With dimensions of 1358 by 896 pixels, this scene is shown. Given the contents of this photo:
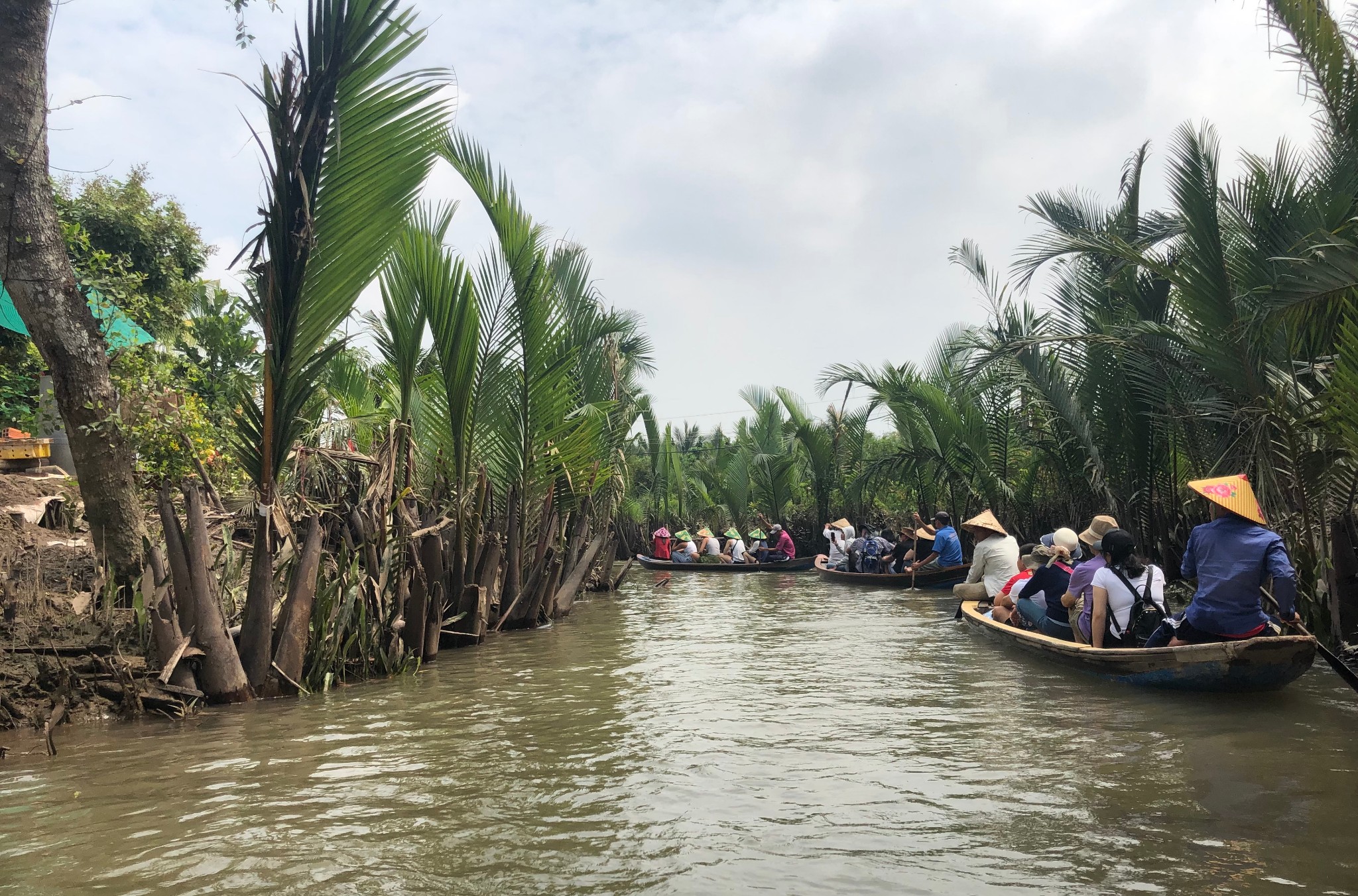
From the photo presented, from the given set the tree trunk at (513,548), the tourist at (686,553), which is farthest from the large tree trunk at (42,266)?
the tourist at (686,553)

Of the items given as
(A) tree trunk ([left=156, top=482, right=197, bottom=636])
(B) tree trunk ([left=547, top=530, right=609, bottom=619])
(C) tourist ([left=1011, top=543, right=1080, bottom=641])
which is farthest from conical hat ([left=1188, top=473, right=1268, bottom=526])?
(B) tree trunk ([left=547, top=530, right=609, bottom=619])

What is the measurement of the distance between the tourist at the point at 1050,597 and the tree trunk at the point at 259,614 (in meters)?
6.15

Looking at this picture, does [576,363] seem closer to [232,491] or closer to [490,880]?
[232,491]

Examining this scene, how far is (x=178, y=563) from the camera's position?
5.84 metres

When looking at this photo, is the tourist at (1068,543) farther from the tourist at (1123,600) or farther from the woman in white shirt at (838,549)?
the woman in white shirt at (838,549)

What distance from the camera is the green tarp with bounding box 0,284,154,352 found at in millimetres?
7070

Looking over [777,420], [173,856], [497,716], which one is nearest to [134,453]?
[497,716]

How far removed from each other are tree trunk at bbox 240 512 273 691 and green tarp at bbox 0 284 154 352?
188 centimetres

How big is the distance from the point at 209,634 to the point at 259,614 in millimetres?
316

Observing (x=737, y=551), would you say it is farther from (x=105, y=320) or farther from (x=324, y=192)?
(x=324, y=192)

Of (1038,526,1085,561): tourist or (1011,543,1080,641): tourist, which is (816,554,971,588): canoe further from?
(1011,543,1080,641): tourist

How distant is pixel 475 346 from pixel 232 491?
9.87 feet

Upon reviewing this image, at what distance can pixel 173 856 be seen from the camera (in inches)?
146

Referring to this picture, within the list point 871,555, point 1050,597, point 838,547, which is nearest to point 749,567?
point 838,547
